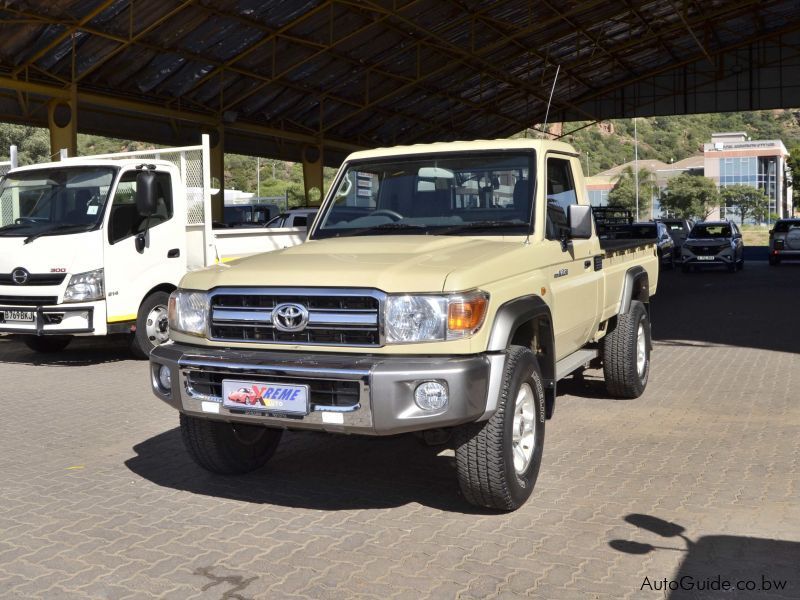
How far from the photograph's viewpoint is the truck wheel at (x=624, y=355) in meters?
7.88

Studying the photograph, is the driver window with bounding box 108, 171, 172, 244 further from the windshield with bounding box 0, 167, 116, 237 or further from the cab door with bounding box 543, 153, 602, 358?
the cab door with bounding box 543, 153, 602, 358

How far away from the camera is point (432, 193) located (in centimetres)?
617

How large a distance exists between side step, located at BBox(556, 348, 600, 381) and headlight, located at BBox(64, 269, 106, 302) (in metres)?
5.63

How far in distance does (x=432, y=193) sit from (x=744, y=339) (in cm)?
809

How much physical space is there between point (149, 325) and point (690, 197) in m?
96.2

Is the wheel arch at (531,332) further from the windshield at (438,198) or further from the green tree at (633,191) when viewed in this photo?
the green tree at (633,191)

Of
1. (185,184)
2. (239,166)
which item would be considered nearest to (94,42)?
(185,184)

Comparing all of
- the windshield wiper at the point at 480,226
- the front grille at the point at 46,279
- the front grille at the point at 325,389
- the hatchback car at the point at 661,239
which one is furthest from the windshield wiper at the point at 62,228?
the hatchback car at the point at 661,239

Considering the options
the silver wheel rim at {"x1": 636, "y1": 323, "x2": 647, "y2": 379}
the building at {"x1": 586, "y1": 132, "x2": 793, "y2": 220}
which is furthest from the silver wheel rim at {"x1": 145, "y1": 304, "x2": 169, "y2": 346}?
the building at {"x1": 586, "y1": 132, "x2": 793, "y2": 220}

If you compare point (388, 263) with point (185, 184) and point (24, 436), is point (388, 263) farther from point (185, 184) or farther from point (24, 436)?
point (185, 184)

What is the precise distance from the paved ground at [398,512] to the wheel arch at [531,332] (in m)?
0.71

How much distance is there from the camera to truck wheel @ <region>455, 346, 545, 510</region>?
478 cm

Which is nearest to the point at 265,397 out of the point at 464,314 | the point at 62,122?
the point at 464,314

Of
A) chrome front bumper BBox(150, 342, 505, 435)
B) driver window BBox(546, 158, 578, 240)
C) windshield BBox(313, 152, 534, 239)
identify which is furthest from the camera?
driver window BBox(546, 158, 578, 240)
